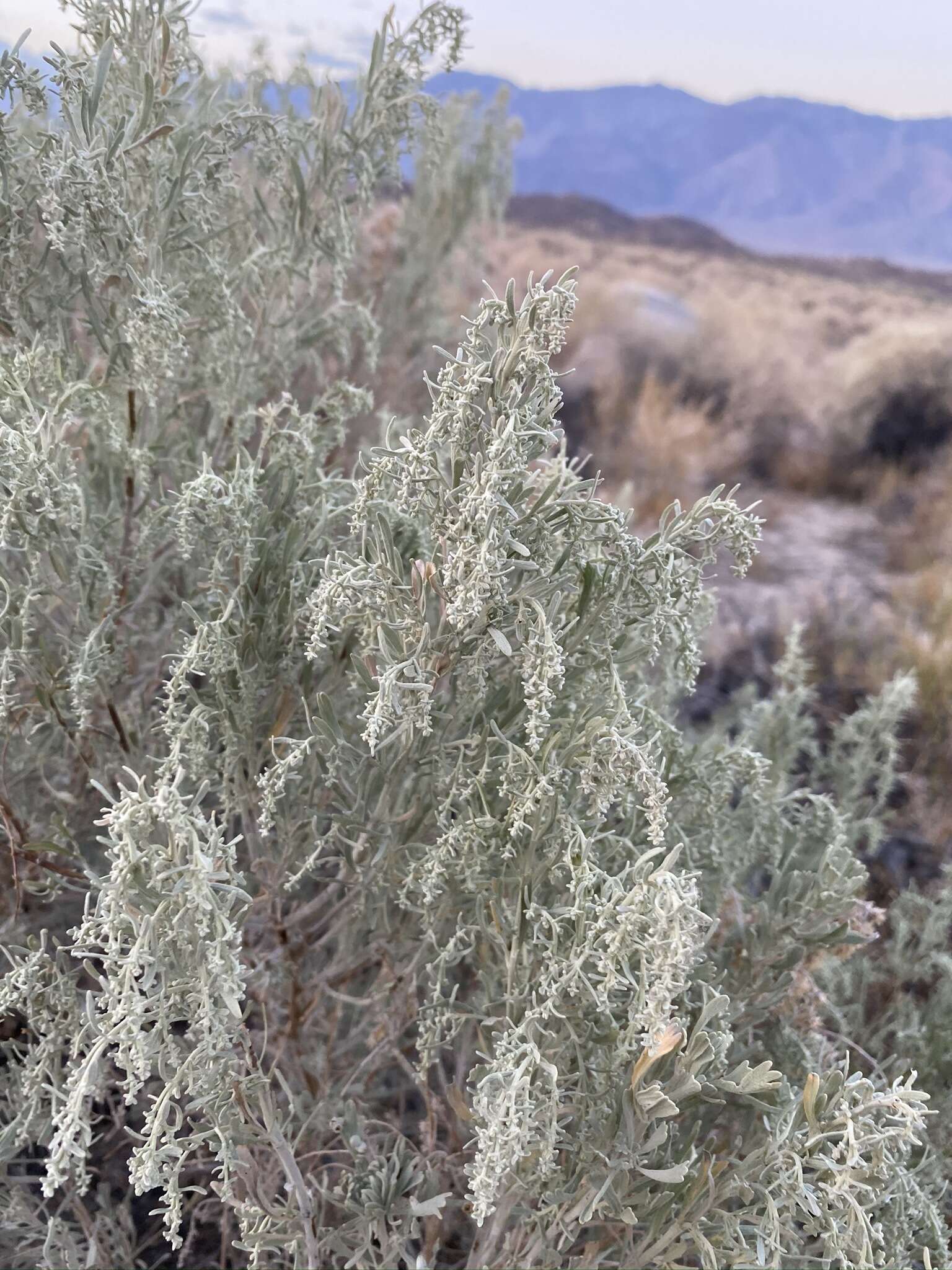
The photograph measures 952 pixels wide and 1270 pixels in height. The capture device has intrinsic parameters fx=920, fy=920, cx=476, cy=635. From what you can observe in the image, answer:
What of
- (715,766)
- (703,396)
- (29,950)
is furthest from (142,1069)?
(703,396)

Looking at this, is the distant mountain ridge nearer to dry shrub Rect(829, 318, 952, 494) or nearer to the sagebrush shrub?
dry shrub Rect(829, 318, 952, 494)

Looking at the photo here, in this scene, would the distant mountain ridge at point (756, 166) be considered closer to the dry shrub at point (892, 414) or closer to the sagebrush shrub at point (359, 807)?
the dry shrub at point (892, 414)

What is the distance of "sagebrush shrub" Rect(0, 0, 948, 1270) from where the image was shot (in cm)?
65

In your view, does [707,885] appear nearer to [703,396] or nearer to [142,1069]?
[142,1069]

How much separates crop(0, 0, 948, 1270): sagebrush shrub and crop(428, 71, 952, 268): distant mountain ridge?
49.9 feet

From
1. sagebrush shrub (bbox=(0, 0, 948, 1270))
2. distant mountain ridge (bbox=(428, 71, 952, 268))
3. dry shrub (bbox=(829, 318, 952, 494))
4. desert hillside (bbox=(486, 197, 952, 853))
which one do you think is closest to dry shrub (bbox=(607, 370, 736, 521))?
desert hillside (bbox=(486, 197, 952, 853))

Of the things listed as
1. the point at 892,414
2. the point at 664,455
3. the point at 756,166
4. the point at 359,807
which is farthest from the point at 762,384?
the point at 756,166

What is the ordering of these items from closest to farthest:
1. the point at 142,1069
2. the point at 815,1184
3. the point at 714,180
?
the point at 142,1069, the point at 815,1184, the point at 714,180

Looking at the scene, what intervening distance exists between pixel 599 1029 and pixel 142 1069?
384 millimetres

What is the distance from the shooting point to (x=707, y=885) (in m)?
1.05

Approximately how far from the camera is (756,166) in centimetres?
1725

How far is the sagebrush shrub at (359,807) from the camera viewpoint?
2.14 ft

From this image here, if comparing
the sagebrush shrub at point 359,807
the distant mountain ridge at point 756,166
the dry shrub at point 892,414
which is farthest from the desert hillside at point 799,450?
the distant mountain ridge at point 756,166

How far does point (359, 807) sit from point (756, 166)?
19476 millimetres
